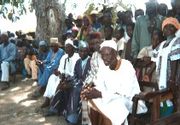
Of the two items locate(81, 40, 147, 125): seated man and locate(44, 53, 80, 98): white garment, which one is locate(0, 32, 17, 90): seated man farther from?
locate(81, 40, 147, 125): seated man

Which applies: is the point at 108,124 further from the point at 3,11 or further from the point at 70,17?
the point at 3,11

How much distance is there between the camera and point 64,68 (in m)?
7.88

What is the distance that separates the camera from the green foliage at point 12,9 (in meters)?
13.3

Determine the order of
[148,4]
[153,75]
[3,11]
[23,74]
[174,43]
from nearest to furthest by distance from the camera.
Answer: [174,43], [153,75], [148,4], [23,74], [3,11]

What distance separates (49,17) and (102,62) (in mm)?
4925

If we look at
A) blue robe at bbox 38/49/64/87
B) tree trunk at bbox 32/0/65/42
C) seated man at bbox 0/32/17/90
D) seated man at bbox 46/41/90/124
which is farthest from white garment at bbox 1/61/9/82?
seated man at bbox 46/41/90/124

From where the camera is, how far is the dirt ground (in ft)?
25.0

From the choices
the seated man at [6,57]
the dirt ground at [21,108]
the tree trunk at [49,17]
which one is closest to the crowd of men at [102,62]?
the seated man at [6,57]

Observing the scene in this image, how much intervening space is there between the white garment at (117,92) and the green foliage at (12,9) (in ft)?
27.8

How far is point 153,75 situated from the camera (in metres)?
6.18

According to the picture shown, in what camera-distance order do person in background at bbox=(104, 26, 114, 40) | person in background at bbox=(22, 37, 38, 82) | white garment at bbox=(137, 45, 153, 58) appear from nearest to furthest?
white garment at bbox=(137, 45, 153, 58) < person in background at bbox=(104, 26, 114, 40) < person in background at bbox=(22, 37, 38, 82)

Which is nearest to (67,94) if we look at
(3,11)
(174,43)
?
(174,43)

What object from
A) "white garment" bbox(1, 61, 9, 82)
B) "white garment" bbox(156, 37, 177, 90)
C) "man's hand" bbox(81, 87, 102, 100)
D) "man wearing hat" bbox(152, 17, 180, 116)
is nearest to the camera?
"man's hand" bbox(81, 87, 102, 100)

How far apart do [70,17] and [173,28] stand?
519 cm
